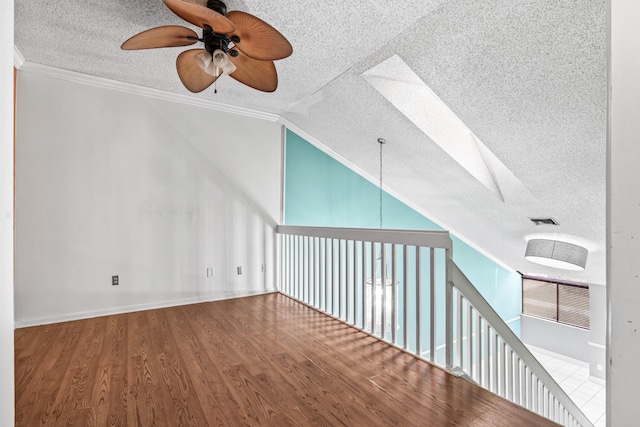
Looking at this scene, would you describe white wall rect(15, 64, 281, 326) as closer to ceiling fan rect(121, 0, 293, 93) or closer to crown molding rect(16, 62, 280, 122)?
crown molding rect(16, 62, 280, 122)

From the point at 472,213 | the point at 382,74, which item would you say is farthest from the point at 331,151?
the point at 472,213

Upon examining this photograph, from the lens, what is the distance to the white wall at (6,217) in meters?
0.62

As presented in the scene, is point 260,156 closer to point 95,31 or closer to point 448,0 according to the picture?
point 95,31

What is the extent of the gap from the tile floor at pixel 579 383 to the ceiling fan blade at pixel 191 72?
691 cm

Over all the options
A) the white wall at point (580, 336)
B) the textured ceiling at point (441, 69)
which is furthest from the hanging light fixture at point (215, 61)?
the white wall at point (580, 336)

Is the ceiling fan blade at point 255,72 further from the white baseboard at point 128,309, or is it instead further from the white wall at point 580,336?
the white wall at point 580,336

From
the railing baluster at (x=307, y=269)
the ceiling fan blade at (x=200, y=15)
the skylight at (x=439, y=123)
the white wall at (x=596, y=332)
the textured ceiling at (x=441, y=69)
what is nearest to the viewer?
the ceiling fan blade at (x=200, y=15)

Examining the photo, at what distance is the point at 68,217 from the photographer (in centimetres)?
307

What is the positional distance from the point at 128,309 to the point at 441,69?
12.7 ft

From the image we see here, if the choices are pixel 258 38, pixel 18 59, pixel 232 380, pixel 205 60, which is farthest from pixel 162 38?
pixel 232 380

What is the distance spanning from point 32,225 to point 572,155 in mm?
4990

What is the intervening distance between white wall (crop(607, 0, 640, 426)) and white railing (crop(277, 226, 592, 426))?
1.74 m

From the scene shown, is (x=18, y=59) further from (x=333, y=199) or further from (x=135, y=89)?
(x=333, y=199)

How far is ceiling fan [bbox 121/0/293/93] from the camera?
1.70 meters
